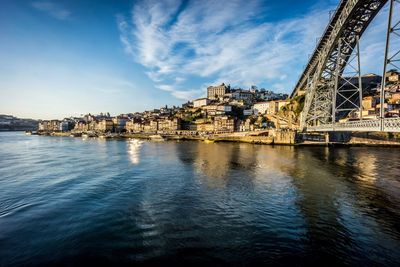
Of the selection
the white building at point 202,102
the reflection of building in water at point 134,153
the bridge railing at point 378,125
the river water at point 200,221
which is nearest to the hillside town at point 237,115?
the white building at point 202,102

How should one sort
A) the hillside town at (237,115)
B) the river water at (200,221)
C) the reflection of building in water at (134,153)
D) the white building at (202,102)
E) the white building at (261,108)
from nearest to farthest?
the river water at (200,221), the reflection of building in water at (134,153), the hillside town at (237,115), the white building at (261,108), the white building at (202,102)

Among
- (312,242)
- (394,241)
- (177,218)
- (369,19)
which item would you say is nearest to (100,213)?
(177,218)

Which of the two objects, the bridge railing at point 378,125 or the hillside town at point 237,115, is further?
the hillside town at point 237,115

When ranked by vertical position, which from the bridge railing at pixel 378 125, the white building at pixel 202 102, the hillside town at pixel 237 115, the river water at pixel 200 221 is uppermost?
the white building at pixel 202 102

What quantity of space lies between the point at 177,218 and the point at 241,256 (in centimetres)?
455

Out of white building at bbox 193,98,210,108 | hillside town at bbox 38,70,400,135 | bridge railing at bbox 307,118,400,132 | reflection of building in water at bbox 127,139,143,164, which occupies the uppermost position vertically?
white building at bbox 193,98,210,108

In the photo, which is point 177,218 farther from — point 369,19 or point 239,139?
point 239,139

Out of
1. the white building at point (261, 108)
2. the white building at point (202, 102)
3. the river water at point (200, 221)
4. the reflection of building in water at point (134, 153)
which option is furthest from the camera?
the white building at point (202, 102)

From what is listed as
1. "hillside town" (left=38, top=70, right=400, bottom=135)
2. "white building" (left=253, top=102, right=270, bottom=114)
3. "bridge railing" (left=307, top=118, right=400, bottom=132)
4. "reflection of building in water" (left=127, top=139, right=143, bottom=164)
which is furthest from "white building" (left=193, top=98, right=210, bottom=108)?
"bridge railing" (left=307, top=118, right=400, bottom=132)

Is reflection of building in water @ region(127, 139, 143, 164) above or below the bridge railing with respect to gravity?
below

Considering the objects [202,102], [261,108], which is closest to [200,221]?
[261,108]

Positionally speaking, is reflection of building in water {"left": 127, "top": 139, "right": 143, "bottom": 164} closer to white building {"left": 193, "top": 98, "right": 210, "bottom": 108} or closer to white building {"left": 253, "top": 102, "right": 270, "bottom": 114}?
white building {"left": 253, "top": 102, "right": 270, "bottom": 114}

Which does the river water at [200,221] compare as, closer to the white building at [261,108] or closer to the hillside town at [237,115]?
the hillside town at [237,115]

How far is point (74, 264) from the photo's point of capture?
8461mm
